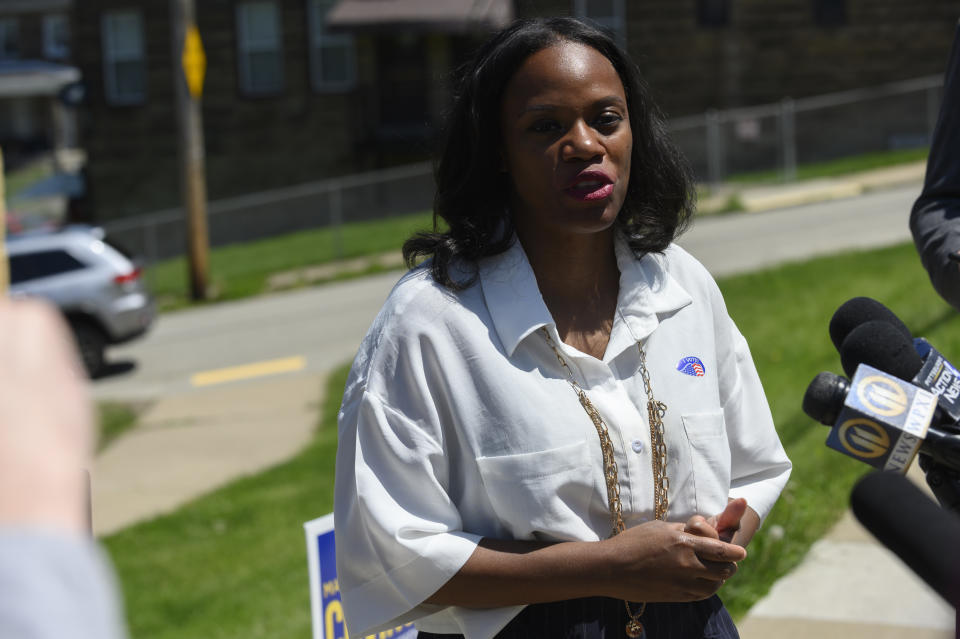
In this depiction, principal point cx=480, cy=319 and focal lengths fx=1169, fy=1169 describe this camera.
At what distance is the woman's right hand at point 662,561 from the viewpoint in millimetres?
2055

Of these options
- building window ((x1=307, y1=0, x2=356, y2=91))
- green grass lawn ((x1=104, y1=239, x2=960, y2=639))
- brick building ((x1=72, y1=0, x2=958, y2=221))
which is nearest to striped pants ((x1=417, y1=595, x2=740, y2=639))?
green grass lawn ((x1=104, y1=239, x2=960, y2=639))

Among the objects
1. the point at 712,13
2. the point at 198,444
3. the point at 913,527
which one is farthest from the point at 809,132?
the point at 913,527

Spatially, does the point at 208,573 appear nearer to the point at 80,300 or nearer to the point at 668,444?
the point at 668,444

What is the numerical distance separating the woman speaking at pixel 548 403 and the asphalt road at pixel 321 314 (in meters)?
10.4

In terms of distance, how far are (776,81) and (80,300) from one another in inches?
553

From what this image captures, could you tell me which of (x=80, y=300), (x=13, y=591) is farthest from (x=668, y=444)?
(x=80, y=300)

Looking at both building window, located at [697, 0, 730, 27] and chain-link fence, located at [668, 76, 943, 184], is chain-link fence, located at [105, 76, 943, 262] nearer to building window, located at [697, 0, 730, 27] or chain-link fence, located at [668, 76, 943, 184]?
chain-link fence, located at [668, 76, 943, 184]

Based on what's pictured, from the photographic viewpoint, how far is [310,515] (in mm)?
7715

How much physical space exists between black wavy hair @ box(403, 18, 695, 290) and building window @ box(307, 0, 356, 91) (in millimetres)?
22772

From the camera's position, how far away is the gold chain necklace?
7.02 feet

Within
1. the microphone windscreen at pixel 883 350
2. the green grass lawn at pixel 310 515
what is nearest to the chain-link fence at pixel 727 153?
the green grass lawn at pixel 310 515

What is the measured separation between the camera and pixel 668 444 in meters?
2.22

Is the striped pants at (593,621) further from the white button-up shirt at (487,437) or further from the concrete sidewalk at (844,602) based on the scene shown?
the concrete sidewalk at (844,602)

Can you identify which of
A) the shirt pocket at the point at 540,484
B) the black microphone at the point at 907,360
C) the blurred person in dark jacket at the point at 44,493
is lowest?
the shirt pocket at the point at 540,484
